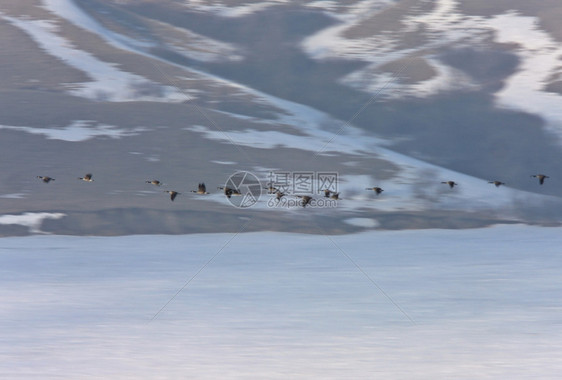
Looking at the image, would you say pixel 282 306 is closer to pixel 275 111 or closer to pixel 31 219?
pixel 31 219

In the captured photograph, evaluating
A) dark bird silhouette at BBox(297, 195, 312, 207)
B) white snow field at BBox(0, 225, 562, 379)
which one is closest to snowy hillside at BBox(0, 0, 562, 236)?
dark bird silhouette at BBox(297, 195, 312, 207)

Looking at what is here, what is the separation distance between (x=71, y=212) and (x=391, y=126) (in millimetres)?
6880

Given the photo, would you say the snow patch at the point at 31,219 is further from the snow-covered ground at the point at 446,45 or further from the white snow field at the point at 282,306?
the snow-covered ground at the point at 446,45

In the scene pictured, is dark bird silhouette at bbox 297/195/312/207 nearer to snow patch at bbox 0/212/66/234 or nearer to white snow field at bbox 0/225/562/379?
white snow field at bbox 0/225/562/379

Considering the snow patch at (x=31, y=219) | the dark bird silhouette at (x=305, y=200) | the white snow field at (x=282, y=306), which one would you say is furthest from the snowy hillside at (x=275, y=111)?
the white snow field at (x=282, y=306)

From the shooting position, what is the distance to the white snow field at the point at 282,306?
6.83 metres

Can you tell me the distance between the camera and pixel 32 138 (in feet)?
49.0

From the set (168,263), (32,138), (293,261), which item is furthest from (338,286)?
(32,138)

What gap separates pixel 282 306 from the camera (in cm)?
854

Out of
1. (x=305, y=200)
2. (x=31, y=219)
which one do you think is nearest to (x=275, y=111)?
(x=305, y=200)

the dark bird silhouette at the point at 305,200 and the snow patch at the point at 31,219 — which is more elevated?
the dark bird silhouette at the point at 305,200

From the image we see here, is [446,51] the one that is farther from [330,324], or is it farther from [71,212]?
[330,324]

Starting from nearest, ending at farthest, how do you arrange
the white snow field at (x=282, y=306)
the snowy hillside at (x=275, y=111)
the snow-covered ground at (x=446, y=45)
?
1. the white snow field at (x=282, y=306)
2. the snowy hillside at (x=275, y=111)
3. the snow-covered ground at (x=446, y=45)

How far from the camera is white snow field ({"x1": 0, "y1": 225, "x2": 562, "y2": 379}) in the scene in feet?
22.4
